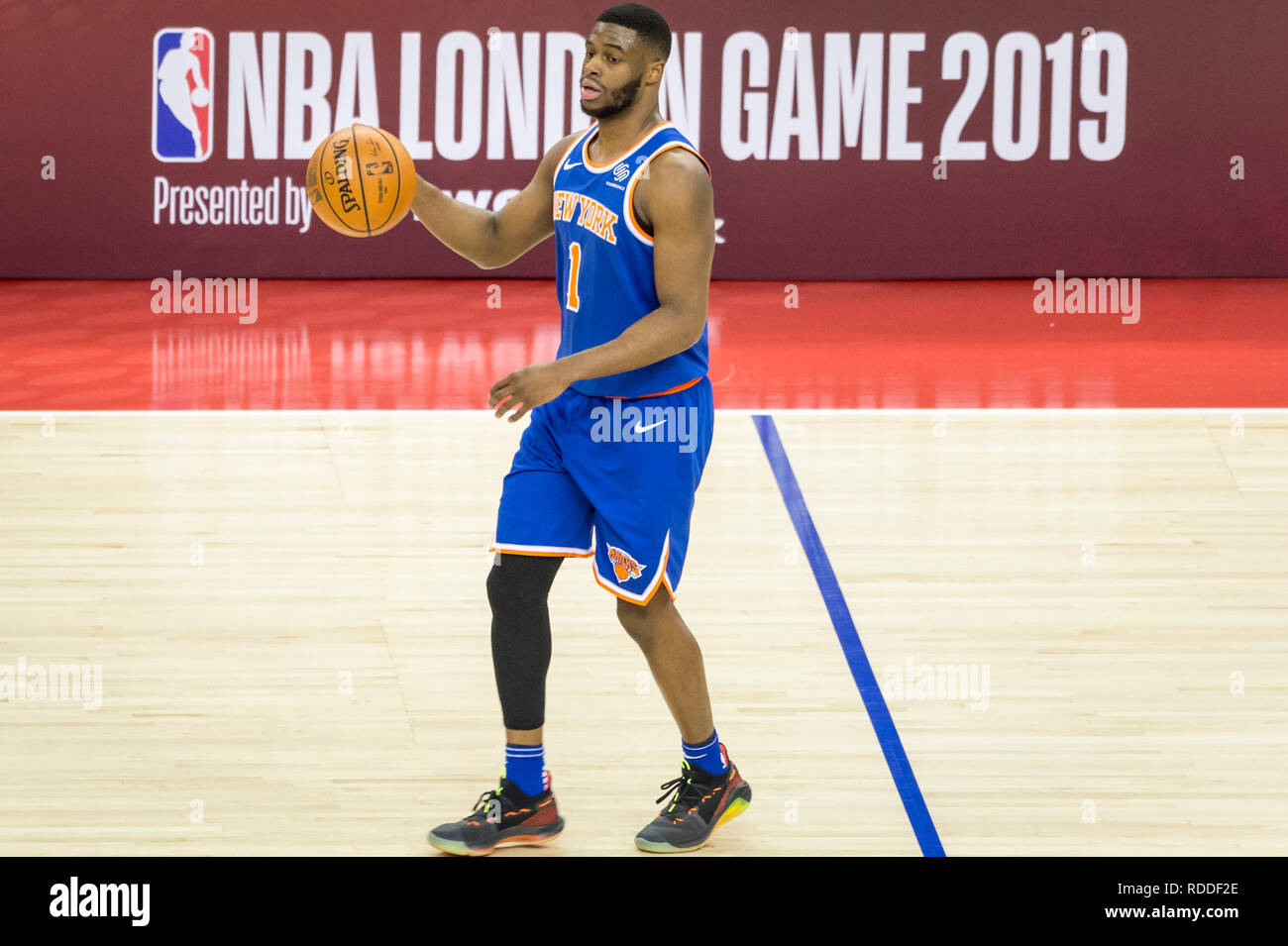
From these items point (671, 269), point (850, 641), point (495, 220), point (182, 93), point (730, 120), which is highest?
point (182, 93)

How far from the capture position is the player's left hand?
3387 millimetres

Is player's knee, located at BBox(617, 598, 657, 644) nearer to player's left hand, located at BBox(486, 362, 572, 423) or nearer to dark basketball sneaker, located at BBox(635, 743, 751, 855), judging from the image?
dark basketball sneaker, located at BBox(635, 743, 751, 855)

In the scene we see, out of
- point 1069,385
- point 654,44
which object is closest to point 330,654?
point 654,44

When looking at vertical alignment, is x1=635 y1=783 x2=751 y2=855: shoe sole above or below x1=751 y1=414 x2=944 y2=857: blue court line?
below

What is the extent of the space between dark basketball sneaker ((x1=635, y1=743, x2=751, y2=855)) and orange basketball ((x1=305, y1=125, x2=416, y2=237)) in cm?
144

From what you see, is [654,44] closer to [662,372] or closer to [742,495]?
[662,372]

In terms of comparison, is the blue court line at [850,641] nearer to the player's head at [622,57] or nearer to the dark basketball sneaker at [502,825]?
the dark basketball sneaker at [502,825]

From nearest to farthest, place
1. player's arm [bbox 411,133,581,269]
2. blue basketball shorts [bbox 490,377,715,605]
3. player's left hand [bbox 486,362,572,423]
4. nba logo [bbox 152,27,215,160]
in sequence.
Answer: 1. player's left hand [bbox 486,362,572,423]
2. blue basketball shorts [bbox 490,377,715,605]
3. player's arm [bbox 411,133,581,269]
4. nba logo [bbox 152,27,215,160]

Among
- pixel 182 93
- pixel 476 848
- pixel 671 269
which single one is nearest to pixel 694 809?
pixel 476 848

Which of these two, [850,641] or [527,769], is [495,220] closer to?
[527,769]

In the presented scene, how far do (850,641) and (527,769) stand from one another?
157 centimetres

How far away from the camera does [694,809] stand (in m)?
3.79

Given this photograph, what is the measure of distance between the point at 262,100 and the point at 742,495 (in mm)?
4628

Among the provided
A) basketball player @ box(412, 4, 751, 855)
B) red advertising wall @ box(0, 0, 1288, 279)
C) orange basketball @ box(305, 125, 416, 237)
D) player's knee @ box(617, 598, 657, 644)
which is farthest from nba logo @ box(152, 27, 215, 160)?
player's knee @ box(617, 598, 657, 644)
